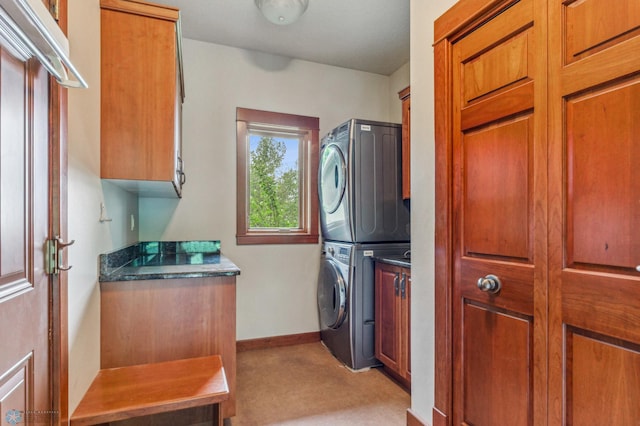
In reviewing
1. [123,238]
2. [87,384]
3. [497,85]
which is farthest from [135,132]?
[497,85]

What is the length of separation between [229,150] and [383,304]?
1905 mm

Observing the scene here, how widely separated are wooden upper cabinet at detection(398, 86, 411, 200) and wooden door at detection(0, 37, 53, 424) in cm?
221

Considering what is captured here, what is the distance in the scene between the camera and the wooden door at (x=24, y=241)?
832 millimetres

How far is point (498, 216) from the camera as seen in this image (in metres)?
1.32

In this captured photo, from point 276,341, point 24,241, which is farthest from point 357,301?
point 24,241

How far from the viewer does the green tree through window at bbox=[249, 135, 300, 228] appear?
10.5ft

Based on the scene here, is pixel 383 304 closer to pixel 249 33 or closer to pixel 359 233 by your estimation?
pixel 359 233

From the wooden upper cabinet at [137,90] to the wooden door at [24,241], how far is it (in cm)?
56

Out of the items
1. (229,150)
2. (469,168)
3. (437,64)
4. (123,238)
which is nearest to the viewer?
(469,168)

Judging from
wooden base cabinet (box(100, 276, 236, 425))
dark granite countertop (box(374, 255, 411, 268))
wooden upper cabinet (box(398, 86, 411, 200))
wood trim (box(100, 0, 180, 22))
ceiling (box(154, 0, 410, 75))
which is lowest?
wooden base cabinet (box(100, 276, 236, 425))

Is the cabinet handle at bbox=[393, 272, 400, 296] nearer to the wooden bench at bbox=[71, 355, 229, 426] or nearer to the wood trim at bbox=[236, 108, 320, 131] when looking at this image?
the wooden bench at bbox=[71, 355, 229, 426]

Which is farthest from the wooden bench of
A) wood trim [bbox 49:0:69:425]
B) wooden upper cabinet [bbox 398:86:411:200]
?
wooden upper cabinet [bbox 398:86:411:200]

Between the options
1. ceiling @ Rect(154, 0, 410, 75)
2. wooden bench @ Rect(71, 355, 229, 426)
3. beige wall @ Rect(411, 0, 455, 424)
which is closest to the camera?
wooden bench @ Rect(71, 355, 229, 426)

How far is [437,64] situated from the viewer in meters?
1.60
